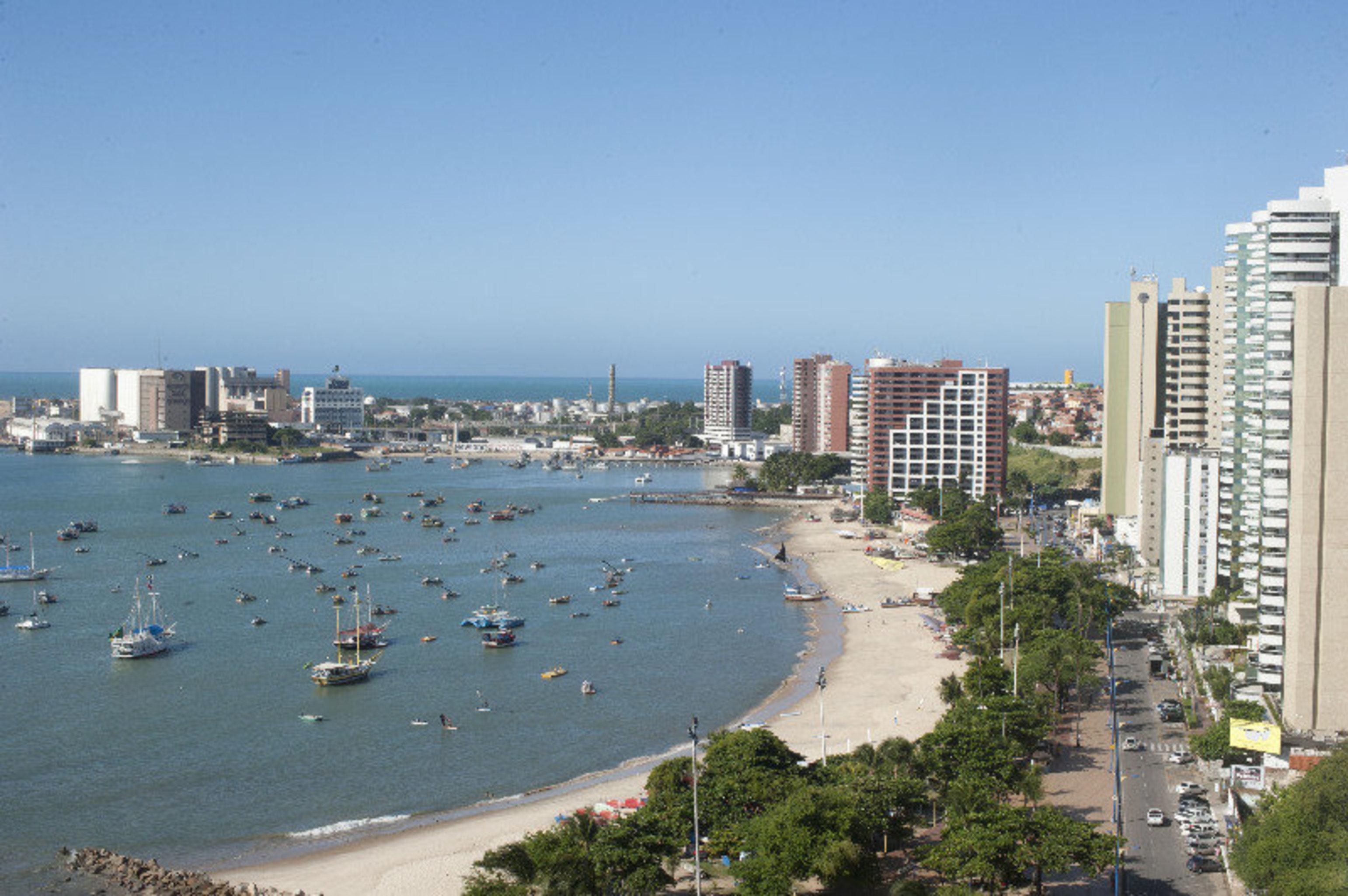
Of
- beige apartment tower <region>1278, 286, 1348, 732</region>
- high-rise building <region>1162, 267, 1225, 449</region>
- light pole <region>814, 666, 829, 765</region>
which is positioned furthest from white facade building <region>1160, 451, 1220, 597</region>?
light pole <region>814, 666, 829, 765</region>

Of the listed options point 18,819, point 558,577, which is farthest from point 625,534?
point 18,819

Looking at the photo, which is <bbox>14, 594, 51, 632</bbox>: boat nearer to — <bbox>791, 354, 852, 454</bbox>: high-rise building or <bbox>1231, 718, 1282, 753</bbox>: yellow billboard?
<bbox>1231, 718, 1282, 753</bbox>: yellow billboard

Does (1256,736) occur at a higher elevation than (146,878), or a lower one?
higher

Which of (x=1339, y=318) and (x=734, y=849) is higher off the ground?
(x=1339, y=318)

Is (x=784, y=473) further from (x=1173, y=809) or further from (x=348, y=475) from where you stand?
(x=1173, y=809)

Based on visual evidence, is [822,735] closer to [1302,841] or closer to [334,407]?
[1302,841]

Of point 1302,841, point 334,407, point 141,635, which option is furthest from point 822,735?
point 334,407
